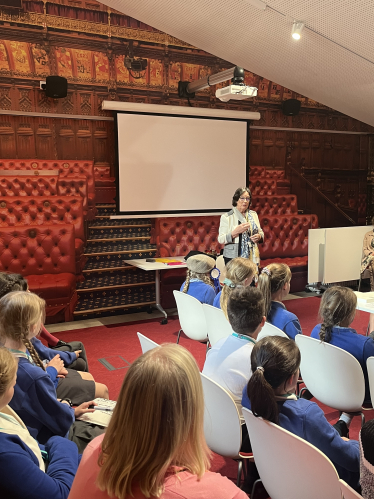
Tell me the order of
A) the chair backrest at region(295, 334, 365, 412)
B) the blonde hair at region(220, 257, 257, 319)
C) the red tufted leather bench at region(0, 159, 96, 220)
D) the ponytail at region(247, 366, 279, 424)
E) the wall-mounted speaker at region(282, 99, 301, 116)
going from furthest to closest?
the wall-mounted speaker at region(282, 99, 301, 116) → the red tufted leather bench at region(0, 159, 96, 220) → the blonde hair at region(220, 257, 257, 319) → the chair backrest at region(295, 334, 365, 412) → the ponytail at region(247, 366, 279, 424)

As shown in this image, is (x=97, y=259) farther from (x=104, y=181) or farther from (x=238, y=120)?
(x=238, y=120)

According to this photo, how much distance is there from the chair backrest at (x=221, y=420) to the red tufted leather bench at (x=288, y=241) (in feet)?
16.1

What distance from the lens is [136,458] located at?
928 millimetres

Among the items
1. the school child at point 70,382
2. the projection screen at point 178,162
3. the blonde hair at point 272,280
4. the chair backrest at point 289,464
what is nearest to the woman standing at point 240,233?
the blonde hair at point 272,280

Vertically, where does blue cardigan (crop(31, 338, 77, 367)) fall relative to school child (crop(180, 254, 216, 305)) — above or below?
below

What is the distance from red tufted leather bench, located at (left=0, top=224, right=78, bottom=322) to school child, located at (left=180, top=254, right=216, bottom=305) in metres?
Result: 1.73

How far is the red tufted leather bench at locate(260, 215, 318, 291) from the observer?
664 centimetres

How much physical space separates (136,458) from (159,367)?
0.19 m

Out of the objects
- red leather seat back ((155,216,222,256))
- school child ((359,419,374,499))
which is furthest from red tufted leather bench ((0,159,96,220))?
school child ((359,419,374,499))

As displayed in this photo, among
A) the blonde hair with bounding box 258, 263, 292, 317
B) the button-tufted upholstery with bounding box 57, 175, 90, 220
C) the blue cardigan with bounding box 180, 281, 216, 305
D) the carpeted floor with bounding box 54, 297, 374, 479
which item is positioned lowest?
the carpeted floor with bounding box 54, 297, 374, 479

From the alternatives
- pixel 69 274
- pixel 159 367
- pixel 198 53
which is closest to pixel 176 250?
pixel 69 274

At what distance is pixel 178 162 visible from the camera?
7336 millimetres

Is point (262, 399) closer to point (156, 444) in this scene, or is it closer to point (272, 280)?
point (156, 444)

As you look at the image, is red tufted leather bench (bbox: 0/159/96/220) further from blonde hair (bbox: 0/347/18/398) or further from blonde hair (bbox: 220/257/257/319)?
blonde hair (bbox: 0/347/18/398)
